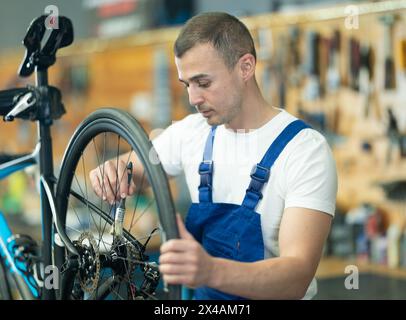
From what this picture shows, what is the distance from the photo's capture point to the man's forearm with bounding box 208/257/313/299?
119cm

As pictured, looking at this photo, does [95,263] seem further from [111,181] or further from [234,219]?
[234,219]

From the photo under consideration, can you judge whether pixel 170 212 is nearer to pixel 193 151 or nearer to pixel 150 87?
pixel 193 151

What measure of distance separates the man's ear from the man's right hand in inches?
12.7

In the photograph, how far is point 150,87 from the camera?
14.8 ft

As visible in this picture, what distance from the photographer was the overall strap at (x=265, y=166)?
1541 millimetres

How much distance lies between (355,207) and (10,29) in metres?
3.14

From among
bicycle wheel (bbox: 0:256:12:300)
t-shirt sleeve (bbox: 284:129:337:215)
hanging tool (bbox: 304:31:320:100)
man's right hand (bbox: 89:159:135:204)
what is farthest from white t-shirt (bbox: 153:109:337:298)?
hanging tool (bbox: 304:31:320:100)

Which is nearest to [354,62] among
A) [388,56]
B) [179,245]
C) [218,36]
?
[388,56]

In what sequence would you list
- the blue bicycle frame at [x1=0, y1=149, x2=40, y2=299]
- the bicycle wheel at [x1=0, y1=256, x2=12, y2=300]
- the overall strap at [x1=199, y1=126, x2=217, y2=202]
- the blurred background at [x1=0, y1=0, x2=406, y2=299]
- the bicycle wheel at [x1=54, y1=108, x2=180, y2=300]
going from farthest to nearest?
1. the blurred background at [x1=0, y1=0, x2=406, y2=299]
2. the bicycle wheel at [x1=0, y1=256, x2=12, y2=300]
3. the blue bicycle frame at [x1=0, y1=149, x2=40, y2=299]
4. the overall strap at [x1=199, y1=126, x2=217, y2=202]
5. the bicycle wheel at [x1=54, y1=108, x2=180, y2=300]

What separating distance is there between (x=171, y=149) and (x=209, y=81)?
0.39 metres

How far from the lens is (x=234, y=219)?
1.59 m

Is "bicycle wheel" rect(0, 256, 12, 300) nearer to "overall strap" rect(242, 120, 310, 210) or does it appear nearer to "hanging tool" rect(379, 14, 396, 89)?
"overall strap" rect(242, 120, 310, 210)

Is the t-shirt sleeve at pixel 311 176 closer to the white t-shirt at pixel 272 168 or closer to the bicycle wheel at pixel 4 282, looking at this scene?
the white t-shirt at pixel 272 168

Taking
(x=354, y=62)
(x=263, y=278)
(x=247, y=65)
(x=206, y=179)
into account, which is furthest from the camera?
(x=354, y=62)
